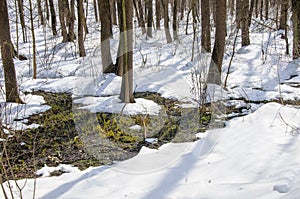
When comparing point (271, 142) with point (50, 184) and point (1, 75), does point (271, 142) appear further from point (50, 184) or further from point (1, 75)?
point (1, 75)

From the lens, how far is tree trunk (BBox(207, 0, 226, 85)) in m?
6.26

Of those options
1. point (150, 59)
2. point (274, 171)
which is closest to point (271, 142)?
point (274, 171)

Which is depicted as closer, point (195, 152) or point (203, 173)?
point (203, 173)

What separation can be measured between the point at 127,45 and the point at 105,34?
2.74 meters

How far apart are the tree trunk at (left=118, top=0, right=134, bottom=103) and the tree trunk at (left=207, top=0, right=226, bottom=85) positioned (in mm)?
1924

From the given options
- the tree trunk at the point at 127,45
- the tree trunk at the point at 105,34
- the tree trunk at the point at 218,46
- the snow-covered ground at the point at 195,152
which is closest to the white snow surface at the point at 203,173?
the snow-covered ground at the point at 195,152

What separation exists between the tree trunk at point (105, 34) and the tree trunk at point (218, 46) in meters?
2.77

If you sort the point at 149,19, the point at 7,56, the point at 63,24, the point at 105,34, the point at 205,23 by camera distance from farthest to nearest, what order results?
the point at 149,19 → the point at 63,24 → the point at 205,23 → the point at 105,34 → the point at 7,56

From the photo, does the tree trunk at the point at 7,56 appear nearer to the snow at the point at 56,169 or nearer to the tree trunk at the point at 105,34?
the snow at the point at 56,169

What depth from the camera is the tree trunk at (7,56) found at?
543cm

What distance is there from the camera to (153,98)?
21.6ft

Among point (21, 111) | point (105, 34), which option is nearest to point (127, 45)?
point (21, 111)

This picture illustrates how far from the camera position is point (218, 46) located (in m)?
6.55

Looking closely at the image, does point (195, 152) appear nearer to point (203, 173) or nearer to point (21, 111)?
point (203, 173)
